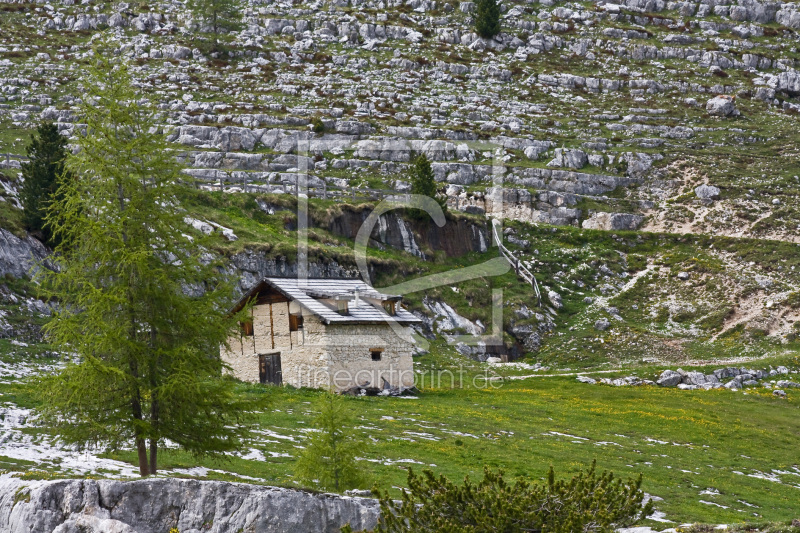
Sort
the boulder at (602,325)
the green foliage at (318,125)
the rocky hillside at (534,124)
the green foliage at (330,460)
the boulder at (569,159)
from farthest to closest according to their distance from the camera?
the green foliage at (318,125) → the boulder at (569,159) → the rocky hillside at (534,124) → the boulder at (602,325) → the green foliage at (330,460)

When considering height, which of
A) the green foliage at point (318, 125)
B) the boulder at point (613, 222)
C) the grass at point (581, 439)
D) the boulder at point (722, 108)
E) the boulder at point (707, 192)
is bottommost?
the grass at point (581, 439)

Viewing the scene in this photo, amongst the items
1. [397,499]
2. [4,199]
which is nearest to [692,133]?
[4,199]

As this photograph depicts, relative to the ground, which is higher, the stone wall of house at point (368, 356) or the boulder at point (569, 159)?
the boulder at point (569, 159)

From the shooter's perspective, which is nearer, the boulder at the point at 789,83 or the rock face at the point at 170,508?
the rock face at the point at 170,508

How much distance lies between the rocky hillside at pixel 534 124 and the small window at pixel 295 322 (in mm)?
15869

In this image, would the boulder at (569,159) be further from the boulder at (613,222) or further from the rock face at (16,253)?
the rock face at (16,253)

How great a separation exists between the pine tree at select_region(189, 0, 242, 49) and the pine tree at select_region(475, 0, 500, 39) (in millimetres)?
38448

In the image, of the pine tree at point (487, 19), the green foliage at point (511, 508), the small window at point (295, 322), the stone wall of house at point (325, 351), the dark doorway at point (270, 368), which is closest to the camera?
the green foliage at point (511, 508)

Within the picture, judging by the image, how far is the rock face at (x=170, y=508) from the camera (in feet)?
61.5

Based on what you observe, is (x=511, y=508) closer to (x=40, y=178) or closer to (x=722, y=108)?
(x=40, y=178)

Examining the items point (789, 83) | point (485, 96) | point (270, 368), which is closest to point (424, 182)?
point (270, 368)

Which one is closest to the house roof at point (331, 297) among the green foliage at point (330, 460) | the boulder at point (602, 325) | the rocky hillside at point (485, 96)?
the green foliage at point (330, 460)

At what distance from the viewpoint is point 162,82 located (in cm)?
11119

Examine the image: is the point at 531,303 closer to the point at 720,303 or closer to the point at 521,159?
the point at 720,303
